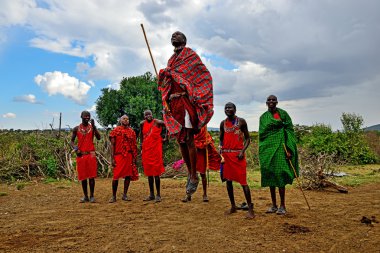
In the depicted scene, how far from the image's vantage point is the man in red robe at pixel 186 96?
5837mm

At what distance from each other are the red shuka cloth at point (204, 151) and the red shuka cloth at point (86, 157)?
89.1 inches

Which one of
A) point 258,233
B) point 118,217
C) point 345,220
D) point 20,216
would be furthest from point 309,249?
point 20,216

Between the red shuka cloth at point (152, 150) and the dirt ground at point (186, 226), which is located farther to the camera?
the red shuka cloth at point (152, 150)

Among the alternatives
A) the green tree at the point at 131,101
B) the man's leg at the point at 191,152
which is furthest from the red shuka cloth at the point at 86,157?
the green tree at the point at 131,101

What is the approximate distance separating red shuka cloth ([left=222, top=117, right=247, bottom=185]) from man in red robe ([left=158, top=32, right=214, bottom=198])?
1.48 ft

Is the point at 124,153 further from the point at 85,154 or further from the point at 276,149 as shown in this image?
the point at 276,149

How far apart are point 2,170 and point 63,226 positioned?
805cm

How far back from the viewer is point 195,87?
234 inches

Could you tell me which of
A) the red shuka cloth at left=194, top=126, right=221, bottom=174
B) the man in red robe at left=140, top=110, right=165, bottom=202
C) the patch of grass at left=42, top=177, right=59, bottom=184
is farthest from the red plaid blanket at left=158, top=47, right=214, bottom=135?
the patch of grass at left=42, top=177, right=59, bottom=184

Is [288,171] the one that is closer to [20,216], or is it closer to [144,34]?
[144,34]

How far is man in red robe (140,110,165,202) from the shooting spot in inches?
290

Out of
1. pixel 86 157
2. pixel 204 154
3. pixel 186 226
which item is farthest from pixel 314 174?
pixel 86 157

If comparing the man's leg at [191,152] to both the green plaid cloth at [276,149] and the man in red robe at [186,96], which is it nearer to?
the man in red robe at [186,96]

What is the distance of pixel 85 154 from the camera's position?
7434mm
